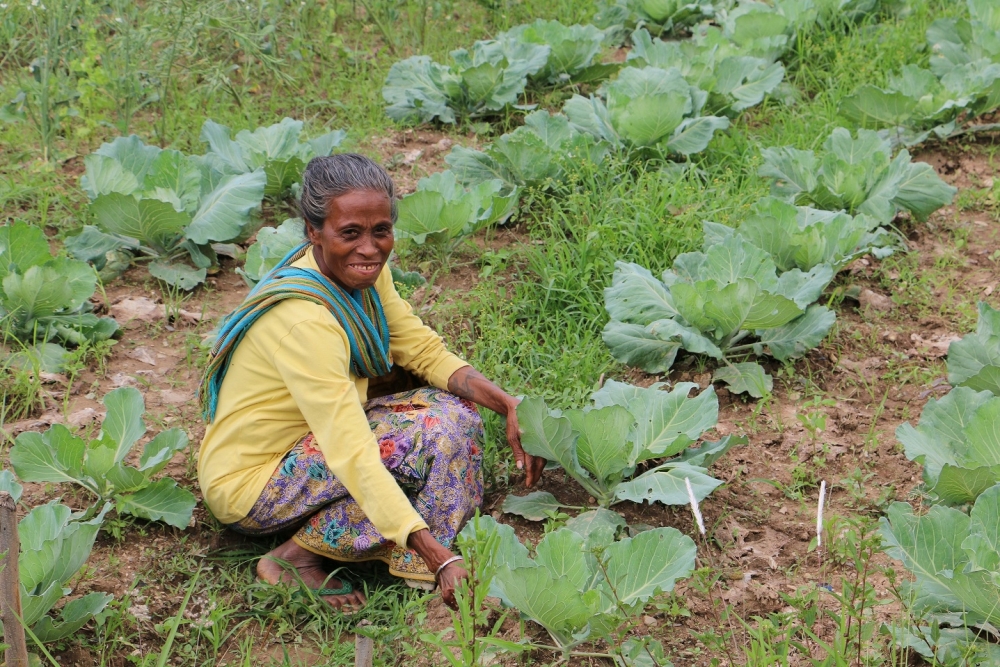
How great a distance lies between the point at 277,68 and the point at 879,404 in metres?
3.43

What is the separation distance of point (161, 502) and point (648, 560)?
1363 millimetres

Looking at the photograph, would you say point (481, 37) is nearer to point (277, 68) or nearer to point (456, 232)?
point (277, 68)

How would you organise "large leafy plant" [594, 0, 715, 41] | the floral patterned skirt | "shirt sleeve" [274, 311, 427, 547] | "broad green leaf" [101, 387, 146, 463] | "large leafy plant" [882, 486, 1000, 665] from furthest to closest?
"large leafy plant" [594, 0, 715, 41] → "broad green leaf" [101, 387, 146, 463] → the floral patterned skirt → "shirt sleeve" [274, 311, 427, 547] → "large leafy plant" [882, 486, 1000, 665]

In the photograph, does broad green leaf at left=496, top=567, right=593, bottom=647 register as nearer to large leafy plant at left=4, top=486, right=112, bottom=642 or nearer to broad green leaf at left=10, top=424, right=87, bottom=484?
large leafy plant at left=4, top=486, right=112, bottom=642

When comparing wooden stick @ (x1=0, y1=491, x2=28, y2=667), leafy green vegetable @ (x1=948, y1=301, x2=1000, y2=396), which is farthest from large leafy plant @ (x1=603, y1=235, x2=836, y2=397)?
wooden stick @ (x1=0, y1=491, x2=28, y2=667)

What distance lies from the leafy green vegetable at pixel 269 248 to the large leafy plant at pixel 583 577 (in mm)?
1476

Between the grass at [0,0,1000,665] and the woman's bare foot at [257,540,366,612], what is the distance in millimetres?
39

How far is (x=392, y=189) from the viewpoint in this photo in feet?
9.45

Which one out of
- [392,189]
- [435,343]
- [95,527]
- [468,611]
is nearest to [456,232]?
[435,343]

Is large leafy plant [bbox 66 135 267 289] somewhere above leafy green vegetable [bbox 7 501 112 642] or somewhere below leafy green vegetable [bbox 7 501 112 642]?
above

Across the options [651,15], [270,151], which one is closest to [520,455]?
[270,151]

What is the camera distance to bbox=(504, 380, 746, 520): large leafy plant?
2936 millimetres

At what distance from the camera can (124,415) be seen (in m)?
3.06

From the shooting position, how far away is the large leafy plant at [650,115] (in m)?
4.55
